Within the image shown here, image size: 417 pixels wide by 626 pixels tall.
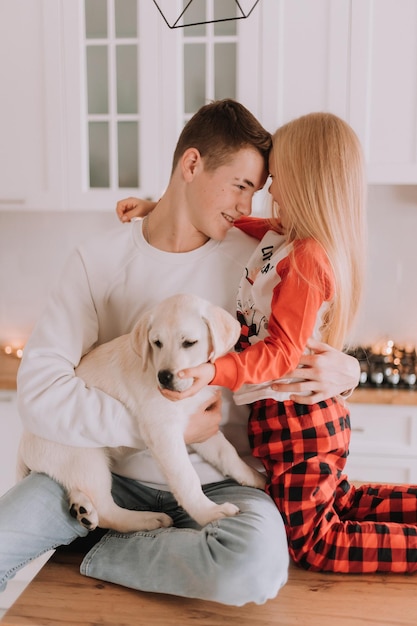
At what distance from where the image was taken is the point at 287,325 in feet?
4.56

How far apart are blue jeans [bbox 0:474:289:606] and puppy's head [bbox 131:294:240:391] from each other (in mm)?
311

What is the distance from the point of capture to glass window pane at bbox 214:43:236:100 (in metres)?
2.50

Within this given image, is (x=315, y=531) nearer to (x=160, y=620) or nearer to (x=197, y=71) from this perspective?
(x=160, y=620)

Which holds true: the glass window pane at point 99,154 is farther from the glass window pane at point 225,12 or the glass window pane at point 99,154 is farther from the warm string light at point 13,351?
the warm string light at point 13,351

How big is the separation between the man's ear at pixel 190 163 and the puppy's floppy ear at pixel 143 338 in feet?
1.45

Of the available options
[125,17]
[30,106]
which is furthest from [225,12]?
[30,106]

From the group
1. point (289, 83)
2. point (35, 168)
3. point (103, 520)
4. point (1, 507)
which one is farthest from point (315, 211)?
point (35, 168)

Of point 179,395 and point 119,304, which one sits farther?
point 119,304

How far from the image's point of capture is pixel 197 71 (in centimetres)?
252

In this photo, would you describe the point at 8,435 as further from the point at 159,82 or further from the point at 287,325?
the point at 287,325

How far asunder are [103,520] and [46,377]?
34cm

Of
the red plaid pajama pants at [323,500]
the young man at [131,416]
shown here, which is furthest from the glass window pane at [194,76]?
the red plaid pajama pants at [323,500]

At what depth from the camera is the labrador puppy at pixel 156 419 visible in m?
1.31

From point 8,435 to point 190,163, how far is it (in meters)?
1.56
